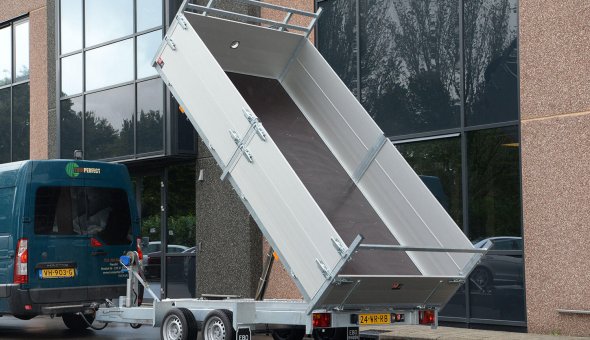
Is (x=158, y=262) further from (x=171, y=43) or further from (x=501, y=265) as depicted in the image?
(x=171, y=43)

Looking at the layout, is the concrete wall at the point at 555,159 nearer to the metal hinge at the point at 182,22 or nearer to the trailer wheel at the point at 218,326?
the trailer wheel at the point at 218,326

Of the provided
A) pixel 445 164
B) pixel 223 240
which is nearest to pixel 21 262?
pixel 223 240

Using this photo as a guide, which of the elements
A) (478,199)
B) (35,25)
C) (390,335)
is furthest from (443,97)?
(35,25)

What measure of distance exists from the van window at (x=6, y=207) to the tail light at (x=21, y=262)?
13.6 inches

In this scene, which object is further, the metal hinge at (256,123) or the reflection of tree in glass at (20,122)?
the reflection of tree in glass at (20,122)

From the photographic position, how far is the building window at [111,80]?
58.4ft

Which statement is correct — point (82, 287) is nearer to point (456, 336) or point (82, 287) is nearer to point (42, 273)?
point (42, 273)

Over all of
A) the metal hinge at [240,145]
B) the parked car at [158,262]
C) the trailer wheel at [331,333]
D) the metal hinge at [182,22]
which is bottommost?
the trailer wheel at [331,333]

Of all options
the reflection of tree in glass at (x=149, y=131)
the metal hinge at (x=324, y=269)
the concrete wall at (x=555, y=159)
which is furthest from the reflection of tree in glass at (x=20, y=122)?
the metal hinge at (x=324, y=269)

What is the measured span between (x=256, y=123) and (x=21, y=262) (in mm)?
4384

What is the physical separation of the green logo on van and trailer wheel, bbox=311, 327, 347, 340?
4264 mm

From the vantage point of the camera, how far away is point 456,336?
12070 mm

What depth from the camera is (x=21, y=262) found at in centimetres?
1174

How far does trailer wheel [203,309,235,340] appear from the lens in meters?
9.54
